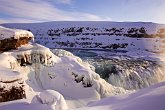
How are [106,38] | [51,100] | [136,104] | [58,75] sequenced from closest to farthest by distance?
[136,104] < [51,100] < [58,75] < [106,38]

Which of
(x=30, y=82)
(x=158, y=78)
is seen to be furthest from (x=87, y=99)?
(x=158, y=78)

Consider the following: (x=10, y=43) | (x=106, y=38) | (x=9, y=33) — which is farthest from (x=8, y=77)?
(x=106, y=38)

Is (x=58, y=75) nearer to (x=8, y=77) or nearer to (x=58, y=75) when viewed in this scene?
(x=58, y=75)

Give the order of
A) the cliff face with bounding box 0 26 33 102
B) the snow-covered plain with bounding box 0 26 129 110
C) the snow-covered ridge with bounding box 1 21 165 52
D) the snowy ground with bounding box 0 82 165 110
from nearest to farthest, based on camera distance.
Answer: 1. the snowy ground with bounding box 0 82 165 110
2. the cliff face with bounding box 0 26 33 102
3. the snow-covered plain with bounding box 0 26 129 110
4. the snow-covered ridge with bounding box 1 21 165 52

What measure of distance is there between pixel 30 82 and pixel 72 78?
204cm

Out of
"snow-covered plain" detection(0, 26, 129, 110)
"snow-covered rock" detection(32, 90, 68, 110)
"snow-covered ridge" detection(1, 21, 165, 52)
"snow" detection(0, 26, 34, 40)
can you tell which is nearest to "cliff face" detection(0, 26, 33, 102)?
"snow" detection(0, 26, 34, 40)

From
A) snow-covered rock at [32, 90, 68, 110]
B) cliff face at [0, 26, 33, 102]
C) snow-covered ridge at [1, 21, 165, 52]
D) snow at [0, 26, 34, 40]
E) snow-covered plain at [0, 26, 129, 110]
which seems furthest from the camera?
snow-covered ridge at [1, 21, 165, 52]

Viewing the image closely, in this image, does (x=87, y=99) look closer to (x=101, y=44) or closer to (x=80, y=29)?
(x=101, y=44)

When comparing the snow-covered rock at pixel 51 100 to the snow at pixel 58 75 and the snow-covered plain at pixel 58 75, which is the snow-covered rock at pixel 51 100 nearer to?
the snow-covered plain at pixel 58 75

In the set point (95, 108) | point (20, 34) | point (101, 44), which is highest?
point (20, 34)

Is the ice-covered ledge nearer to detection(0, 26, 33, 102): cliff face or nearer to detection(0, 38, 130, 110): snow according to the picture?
detection(0, 26, 33, 102): cliff face

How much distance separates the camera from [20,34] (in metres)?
12.3

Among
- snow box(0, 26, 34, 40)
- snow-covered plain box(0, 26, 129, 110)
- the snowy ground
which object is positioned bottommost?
snow-covered plain box(0, 26, 129, 110)

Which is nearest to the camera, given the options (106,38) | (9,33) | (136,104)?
(136,104)
